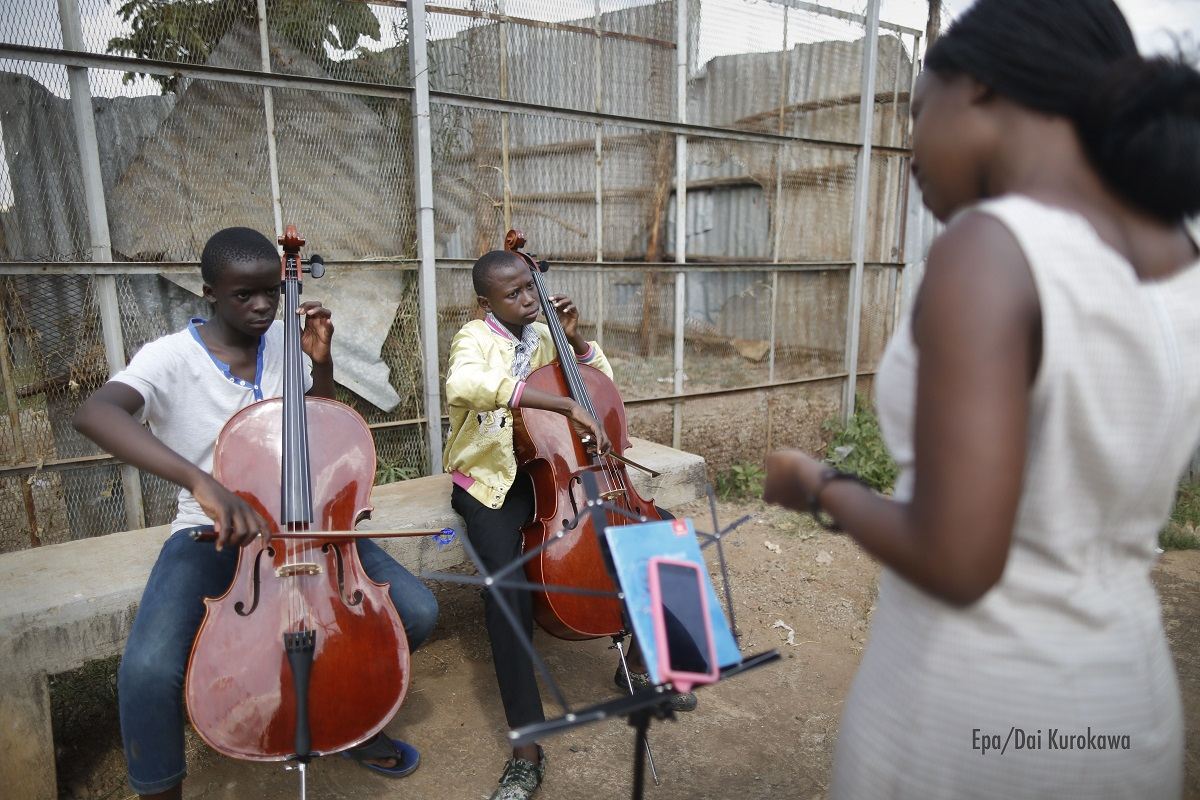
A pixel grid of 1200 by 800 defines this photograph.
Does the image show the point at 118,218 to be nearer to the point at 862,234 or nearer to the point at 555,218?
the point at 555,218

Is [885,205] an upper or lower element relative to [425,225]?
upper

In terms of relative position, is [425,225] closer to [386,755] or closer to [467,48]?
[467,48]

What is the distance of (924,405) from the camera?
2.47ft

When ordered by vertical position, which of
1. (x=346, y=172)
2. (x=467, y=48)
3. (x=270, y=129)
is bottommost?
(x=346, y=172)

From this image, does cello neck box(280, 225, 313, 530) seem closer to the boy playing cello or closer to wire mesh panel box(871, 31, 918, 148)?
the boy playing cello

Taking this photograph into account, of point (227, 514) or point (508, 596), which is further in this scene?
point (508, 596)

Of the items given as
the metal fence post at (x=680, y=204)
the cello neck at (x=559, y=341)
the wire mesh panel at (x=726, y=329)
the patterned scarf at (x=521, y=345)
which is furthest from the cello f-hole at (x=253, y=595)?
the wire mesh panel at (x=726, y=329)

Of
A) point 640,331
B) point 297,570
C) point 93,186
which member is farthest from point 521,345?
point 93,186

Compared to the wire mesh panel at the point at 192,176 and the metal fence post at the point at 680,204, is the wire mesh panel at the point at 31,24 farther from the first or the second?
the metal fence post at the point at 680,204

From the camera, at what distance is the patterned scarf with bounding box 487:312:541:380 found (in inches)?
109

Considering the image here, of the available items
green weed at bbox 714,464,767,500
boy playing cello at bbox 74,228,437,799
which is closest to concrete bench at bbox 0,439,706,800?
boy playing cello at bbox 74,228,437,799

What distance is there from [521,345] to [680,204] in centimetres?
189

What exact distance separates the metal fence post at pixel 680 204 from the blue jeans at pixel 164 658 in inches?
115

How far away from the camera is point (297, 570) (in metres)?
1.82
